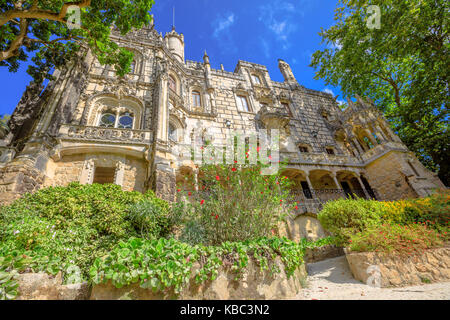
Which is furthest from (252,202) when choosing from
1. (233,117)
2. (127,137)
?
(233,117)

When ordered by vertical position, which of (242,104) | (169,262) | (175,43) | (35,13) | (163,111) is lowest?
(169,262)

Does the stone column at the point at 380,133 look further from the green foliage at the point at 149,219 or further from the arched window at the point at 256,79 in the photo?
the green foliage at the point at 149,219

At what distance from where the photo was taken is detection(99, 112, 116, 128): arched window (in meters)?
10.8

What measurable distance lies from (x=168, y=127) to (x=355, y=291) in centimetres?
1043

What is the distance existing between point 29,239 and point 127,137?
634cm

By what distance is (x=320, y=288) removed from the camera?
13.6ft

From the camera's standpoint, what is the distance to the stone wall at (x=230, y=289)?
2.45 metres

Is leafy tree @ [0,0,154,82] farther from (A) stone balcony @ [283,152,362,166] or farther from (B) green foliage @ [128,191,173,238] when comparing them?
(A) stone balcony @ [283,152,362,166]

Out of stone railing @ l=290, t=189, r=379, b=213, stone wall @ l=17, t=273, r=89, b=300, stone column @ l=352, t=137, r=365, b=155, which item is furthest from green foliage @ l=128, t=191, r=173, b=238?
stone column @ l=352, t=137, r=365, b=155

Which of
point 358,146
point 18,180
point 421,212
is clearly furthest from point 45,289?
point 358,146

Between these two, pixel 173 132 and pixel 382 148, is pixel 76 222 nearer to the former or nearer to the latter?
pixel 173 132

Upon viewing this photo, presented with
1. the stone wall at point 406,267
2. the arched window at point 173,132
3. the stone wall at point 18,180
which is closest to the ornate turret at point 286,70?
the arched window at point 173,132

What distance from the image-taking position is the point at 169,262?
2.67m

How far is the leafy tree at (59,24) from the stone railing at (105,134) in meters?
3.16
